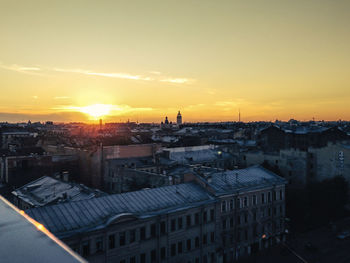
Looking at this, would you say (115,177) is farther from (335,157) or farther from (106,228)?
(335,157)

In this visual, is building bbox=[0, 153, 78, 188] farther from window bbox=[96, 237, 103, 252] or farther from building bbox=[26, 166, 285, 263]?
window bbox=[96, 237, 103, 252]

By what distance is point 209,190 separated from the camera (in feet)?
97.7

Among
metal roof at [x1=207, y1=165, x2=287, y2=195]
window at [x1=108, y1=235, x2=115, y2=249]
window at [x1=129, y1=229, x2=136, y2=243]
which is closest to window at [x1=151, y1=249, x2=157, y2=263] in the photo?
window at [x1=129, y1=229, x2=136, y2=243]

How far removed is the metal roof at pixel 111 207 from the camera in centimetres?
2124

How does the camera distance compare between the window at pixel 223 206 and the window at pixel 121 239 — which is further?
the window at pixel 223 206

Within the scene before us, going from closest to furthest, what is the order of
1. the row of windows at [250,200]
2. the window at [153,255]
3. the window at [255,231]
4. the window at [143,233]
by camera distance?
1. the window at [143,233]
2. the window at [153,255]
3. the row of windows at [250,200]
4. the window at [255,231]

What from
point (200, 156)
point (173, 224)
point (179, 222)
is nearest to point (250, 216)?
point (179, 222)

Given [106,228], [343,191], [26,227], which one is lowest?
[343,191]

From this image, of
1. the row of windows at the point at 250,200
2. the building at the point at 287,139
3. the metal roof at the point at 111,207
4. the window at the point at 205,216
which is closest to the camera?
the metal roof at the point at 111,207

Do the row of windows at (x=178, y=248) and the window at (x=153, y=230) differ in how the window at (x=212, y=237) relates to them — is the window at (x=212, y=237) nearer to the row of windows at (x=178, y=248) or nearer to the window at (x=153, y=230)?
the row of windows at (x=178, y=248)

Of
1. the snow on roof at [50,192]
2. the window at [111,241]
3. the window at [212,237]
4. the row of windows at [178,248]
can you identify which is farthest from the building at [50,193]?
the window at [212,237]

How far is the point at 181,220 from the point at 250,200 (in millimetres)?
9094

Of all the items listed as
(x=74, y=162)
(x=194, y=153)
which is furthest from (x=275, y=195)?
(x=74, y=162)

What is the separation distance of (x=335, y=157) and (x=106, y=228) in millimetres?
39270
